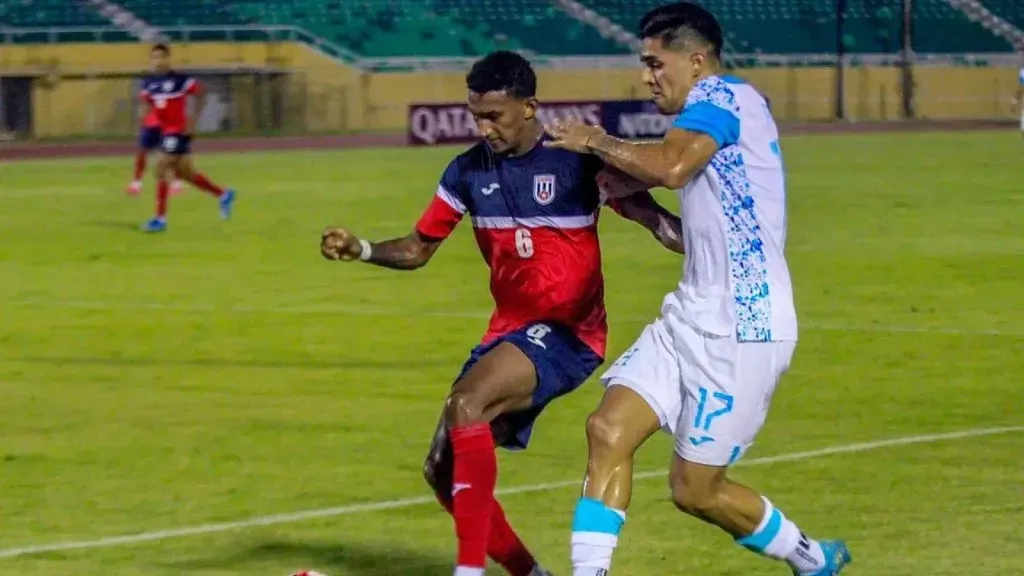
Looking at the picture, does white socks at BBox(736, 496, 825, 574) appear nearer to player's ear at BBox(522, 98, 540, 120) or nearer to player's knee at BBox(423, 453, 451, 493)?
player's knee at BBox(423, 453, 451, 493)

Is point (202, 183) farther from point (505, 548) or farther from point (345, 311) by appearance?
point (505, 548)

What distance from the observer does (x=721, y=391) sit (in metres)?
6.27

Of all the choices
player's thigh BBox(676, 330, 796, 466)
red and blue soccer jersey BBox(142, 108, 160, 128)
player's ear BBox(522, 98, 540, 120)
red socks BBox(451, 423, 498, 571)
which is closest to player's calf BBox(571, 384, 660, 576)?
player's thigh BBox(676, 330, 796, 466)

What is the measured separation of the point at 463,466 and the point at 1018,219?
57.0 ft

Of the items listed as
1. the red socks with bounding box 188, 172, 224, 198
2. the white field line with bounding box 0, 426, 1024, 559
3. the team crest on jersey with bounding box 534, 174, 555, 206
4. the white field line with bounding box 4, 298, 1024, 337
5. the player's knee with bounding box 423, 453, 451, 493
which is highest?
the team crest on jersey with bounding box 534, 174, 555, 206

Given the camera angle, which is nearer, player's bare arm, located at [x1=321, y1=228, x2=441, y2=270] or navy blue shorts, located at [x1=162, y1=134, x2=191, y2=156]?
player's bare arm, located at [x1=321, y1=228, x2=441, y2=270]

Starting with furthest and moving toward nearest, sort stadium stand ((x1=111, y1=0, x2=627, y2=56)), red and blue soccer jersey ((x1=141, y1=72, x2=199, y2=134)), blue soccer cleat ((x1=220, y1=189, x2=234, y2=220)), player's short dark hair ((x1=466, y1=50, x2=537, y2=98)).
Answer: stadium stand ((x1=111, y1=0, x2=627, y2=56)), blue soccer cleat ((x1=220, y1=189, x2=234, y2=220)), red and blue soccer jersey ((x1=141, y1=72, x2=199, y2=134)), player's short dark hair ((x1=466, y1=50, x2=537, y2=98))

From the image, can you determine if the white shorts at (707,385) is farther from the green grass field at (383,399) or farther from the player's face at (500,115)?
the green grass field at (383,399)

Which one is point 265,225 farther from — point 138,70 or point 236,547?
point 138,70

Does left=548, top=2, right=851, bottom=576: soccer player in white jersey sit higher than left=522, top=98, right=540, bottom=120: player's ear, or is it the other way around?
left=522, top=98, right=540, bottom=120: player's ear

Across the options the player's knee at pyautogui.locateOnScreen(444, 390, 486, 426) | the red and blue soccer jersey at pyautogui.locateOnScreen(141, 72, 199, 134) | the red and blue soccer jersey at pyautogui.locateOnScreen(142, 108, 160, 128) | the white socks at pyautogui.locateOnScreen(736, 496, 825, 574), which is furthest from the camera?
the red and blue soccer jersey at pyautogui.locateOnScreen(142, 108, 160, 128)

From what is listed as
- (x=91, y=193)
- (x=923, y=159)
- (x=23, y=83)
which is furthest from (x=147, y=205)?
(x=23, y=83)

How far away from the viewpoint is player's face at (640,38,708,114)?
630cm

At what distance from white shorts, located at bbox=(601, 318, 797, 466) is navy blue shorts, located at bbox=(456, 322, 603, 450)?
562mm
